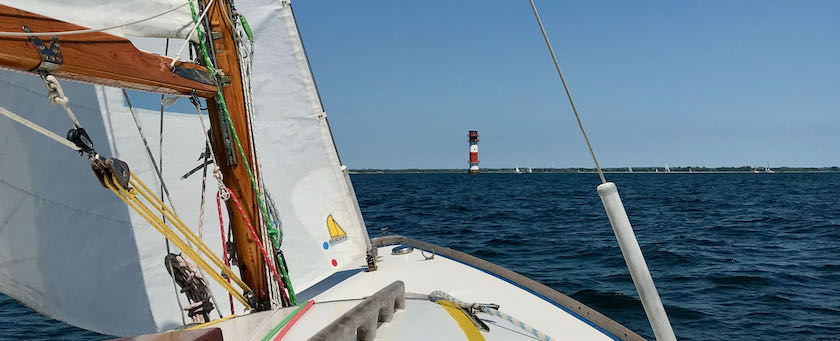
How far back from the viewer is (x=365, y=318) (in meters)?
2.32

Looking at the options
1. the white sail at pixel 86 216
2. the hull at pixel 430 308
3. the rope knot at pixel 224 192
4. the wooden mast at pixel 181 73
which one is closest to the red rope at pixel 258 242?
the rope knot at pixel 224 192

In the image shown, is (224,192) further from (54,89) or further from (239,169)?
(54,89)

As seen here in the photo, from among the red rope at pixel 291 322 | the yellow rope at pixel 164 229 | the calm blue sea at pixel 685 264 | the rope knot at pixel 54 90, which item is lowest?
the calm blue sea at pixel 685 264

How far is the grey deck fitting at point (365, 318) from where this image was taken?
2045mm

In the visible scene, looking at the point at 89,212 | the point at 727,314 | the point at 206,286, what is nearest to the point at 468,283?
the point at 206,286

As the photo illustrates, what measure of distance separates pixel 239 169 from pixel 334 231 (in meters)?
1.58

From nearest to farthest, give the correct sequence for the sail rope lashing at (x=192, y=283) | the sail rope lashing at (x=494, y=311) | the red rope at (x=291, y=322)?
the red rope at (x=291, y=322)
the sail rope lashing at (x=494, y=311)
the sail rope lashing at (x=192, y=283)

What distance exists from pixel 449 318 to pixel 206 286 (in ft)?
5.38

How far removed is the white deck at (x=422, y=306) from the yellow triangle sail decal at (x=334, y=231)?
1.18ft

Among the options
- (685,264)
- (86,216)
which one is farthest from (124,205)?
(685,264)

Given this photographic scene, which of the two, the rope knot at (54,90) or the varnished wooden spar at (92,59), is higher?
the varnished wooden spar at (92,59)

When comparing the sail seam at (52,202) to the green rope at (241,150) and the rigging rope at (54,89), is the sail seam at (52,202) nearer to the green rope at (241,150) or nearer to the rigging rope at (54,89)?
the green rope at (241,150)

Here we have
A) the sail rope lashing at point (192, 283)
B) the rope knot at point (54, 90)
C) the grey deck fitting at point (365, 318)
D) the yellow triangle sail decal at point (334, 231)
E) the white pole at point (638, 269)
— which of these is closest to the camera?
the white pole at point (638, 269)

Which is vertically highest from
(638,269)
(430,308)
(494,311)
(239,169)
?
(239,169)
